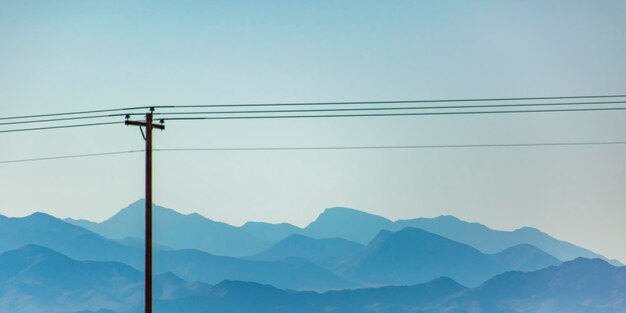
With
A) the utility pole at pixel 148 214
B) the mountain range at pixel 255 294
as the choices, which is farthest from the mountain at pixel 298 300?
the utility pole at pixel 148 214

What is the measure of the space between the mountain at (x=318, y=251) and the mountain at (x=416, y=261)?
1.96m

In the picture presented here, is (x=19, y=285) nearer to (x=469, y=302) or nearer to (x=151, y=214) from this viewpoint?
(x=469, y=302)

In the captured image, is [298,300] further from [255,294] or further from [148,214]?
[148,214]

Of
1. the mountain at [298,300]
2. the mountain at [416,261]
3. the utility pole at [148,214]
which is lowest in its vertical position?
the utility pole at [148,214]

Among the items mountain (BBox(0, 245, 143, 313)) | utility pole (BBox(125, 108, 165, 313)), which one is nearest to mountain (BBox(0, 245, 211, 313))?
mountain (BBox(0, 245, 143, 313))

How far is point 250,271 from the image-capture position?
161 m

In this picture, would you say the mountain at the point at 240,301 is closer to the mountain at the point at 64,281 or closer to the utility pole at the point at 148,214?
the mountain at the point at 64,281

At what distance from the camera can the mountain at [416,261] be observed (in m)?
165

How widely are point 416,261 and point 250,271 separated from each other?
3275cm

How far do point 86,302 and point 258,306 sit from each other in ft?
101

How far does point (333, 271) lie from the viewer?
539 ft

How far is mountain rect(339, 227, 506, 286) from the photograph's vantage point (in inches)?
6491

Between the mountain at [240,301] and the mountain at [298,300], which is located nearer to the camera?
the mountain at [240,301]

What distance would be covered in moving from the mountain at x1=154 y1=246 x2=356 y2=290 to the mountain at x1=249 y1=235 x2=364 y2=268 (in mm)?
1126
